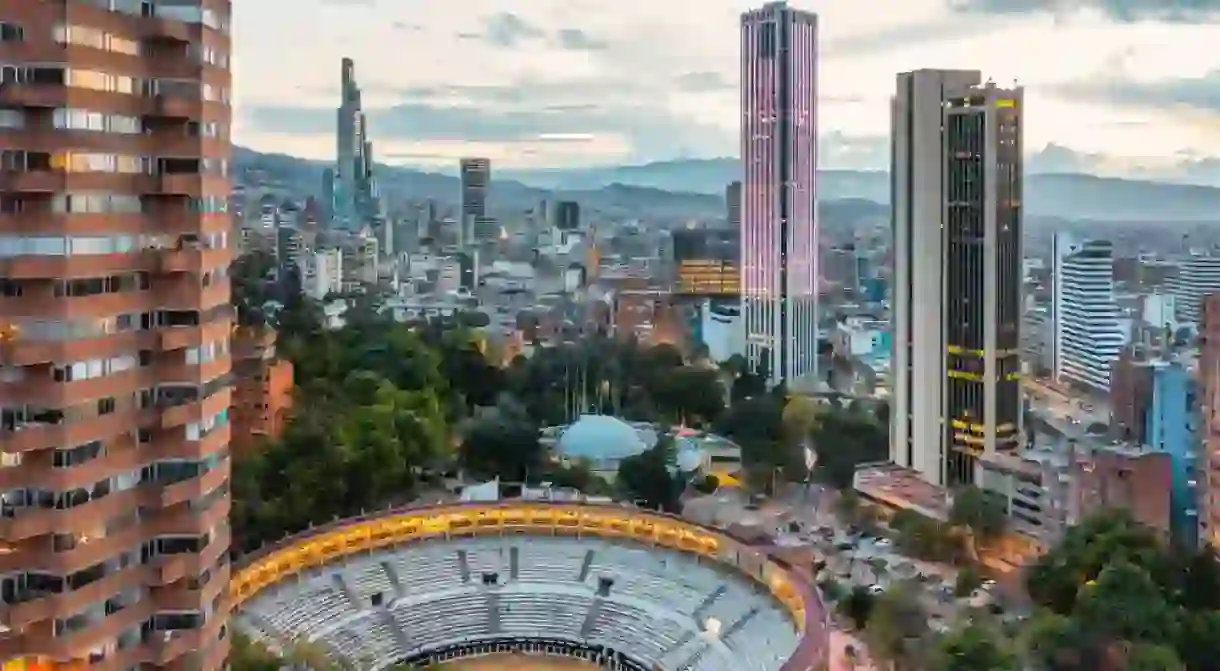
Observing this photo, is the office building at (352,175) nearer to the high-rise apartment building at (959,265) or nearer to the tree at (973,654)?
the high-rise apartment building at (959,265)

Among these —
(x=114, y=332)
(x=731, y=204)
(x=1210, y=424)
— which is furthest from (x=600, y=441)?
(x=731, y=204)

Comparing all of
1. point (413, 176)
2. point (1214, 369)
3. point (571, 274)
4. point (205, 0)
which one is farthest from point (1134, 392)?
point (413, 176)

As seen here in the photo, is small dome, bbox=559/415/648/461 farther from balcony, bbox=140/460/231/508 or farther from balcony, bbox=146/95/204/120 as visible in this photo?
balcony, bbox=146/95/204/120

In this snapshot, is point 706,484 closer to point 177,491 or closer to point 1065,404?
point 177,491

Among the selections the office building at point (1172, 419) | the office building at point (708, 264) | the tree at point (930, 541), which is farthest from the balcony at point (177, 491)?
the office building at point (708, 264)

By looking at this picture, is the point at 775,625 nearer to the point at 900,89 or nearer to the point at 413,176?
the point at 900,89

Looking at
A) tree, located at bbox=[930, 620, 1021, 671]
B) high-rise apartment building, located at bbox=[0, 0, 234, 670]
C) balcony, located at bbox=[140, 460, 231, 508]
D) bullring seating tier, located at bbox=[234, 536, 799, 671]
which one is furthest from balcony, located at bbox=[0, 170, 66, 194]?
tree, located at bbox=[930, 620, 1021, 671]
